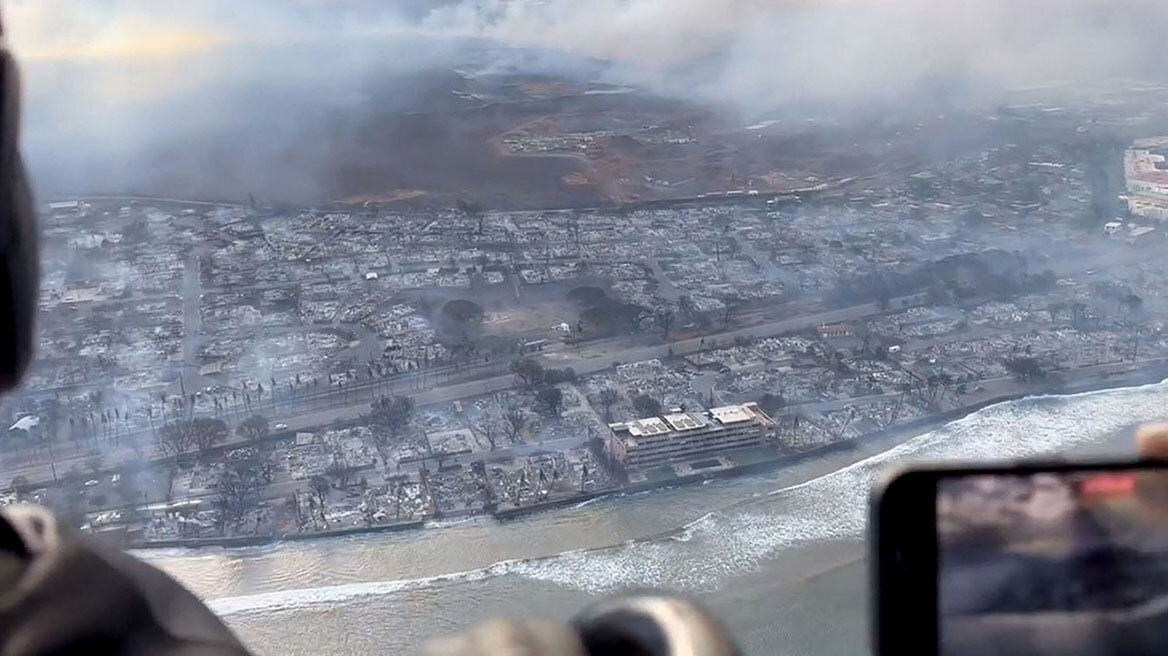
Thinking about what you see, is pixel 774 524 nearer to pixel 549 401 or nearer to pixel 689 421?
pixel 689 421

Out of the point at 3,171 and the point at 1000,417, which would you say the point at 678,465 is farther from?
the point at 3,171

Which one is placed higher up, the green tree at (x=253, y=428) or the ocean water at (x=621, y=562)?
the green tree at (x=253, y=428)

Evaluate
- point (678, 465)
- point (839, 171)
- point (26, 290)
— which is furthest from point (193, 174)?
point (26, 290)

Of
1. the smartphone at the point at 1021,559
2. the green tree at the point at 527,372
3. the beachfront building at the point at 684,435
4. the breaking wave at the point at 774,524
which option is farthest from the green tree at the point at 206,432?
the smartphone at the point at 1021,559

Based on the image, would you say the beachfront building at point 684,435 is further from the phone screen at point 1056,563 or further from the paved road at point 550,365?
the phone screen at point 1056,563

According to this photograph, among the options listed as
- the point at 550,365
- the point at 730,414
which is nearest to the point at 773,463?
the point at 730,414

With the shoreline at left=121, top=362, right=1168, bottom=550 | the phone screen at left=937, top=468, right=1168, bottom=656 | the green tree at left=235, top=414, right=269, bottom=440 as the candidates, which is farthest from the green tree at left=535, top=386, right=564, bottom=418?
the phone screen at left=937, top=468, right=1168, bottom=656
